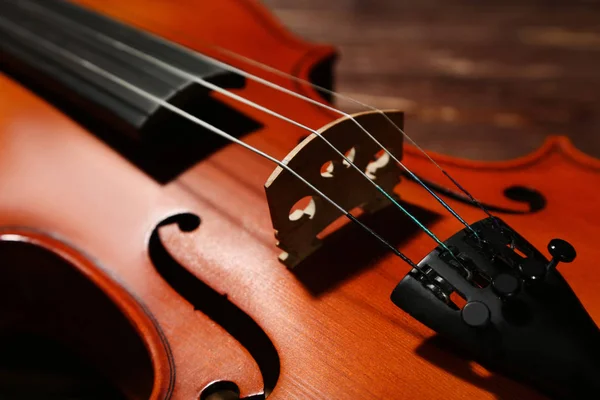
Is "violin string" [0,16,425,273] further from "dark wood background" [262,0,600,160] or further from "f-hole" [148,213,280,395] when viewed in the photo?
"dark wood background" [262,0,600,160]

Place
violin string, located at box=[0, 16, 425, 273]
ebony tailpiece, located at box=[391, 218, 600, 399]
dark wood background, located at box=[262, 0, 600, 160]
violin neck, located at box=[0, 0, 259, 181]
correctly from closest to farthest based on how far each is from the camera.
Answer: ebony tailpiece, located at box=[391, 218, 600, 399] < violin string, located at box=[0, 16, 425, 273] < violin neck, located at box=[0, 0, 259, 181] < dark wood background, located at box=[262, 0, 600, 160]

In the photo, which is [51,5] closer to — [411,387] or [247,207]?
[247,207]

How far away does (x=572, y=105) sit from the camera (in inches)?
58.2

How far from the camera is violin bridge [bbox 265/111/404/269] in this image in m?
0.60

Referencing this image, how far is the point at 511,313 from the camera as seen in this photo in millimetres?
488

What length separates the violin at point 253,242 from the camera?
1.71 feet

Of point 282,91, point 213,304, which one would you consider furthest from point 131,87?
point 213,304

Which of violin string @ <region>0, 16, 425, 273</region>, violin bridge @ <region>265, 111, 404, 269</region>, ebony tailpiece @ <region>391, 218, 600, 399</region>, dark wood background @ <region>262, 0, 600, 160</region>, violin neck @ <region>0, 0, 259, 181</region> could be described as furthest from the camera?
dark wood background @ <region>262, 0, 600, 160</region>

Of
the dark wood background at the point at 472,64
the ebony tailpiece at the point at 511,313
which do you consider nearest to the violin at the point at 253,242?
the ebony tailpiece at the point at 511,313

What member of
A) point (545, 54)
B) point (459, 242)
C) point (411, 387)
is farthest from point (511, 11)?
point (411, 387)

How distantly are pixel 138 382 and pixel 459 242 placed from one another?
0.51 metres

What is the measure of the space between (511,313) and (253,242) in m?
0.34

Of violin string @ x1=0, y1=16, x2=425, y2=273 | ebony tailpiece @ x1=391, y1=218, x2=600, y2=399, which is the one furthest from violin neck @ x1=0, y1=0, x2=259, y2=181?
ebony tailpiece @ x1=391, y1=218, x2=600, y2=399

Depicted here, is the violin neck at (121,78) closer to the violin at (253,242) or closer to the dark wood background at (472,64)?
the violin at (253,242)
